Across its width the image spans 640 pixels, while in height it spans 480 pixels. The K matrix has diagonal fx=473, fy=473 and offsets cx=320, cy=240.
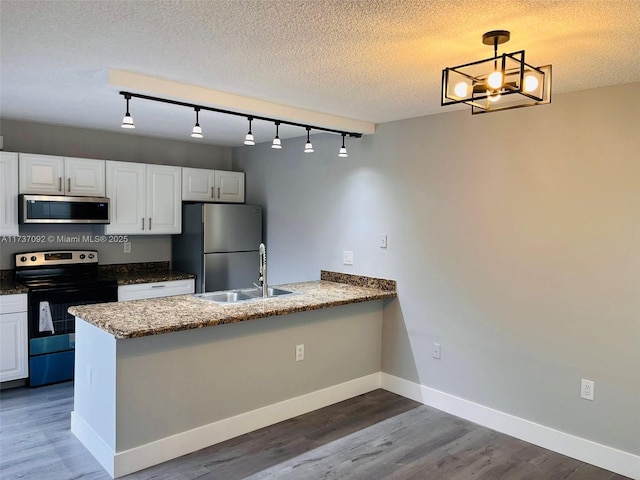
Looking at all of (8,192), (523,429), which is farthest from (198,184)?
(523,429)

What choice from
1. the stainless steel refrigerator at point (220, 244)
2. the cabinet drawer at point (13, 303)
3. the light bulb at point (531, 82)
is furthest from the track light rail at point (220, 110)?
the cabinet drawer at point (13, 303)

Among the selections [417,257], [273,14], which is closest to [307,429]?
[417,257]

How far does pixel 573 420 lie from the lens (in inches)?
118

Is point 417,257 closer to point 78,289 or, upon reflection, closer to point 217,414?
point 217,414

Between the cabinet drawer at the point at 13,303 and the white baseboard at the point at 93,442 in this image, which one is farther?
the cabinet drawer at the point at 13,303

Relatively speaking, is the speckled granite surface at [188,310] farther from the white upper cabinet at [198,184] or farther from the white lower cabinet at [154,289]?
the white upper cabinet at [198,184]

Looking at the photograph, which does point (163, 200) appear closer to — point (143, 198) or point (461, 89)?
point (143, 198)

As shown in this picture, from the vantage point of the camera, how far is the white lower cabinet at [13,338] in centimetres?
380

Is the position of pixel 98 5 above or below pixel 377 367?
above

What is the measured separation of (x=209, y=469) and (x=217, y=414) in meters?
0.39

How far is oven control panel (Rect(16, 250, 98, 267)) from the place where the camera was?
430 cm

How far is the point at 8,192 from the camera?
3996mm

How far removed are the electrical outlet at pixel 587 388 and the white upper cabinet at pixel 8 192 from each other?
4.53 meters

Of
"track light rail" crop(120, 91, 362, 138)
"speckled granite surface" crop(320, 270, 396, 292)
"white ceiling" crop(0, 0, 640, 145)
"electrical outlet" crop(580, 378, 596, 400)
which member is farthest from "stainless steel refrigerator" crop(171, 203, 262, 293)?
"electrical outlet" crop(580, 378, 596, 400)
